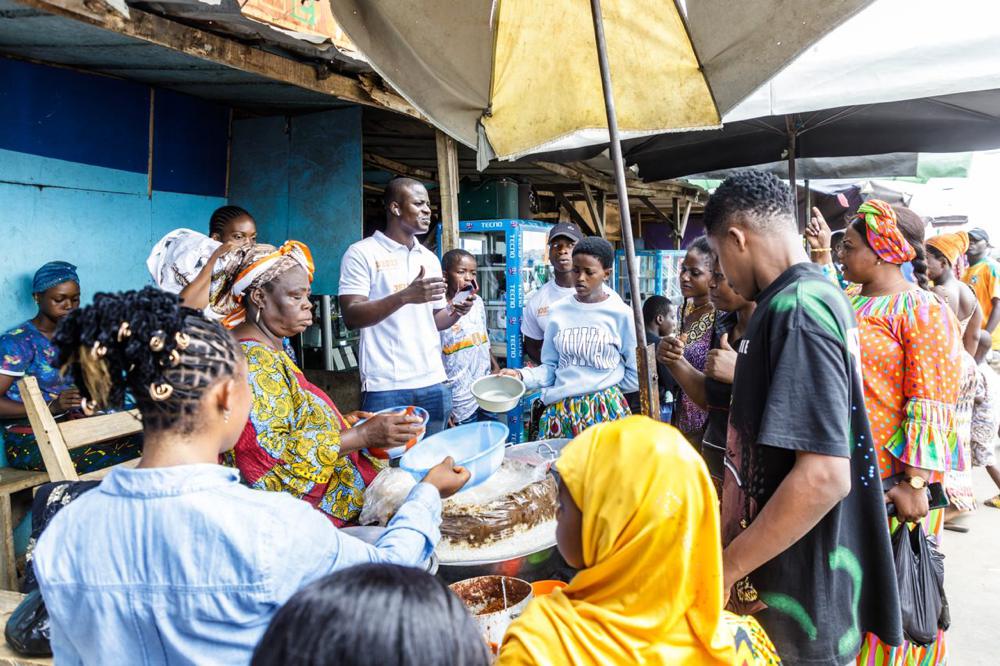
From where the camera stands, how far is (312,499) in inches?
85.4

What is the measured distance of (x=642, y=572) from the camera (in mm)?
1279

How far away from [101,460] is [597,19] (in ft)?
11.2

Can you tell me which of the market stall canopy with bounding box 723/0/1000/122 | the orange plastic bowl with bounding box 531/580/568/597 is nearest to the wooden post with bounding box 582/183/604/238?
the market stall canopy with bounding box 723/0/1000/122

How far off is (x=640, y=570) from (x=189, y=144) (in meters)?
5.22

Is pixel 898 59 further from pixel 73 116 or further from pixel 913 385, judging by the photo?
pixel 73 116

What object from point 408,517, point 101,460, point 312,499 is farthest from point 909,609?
point 101,460

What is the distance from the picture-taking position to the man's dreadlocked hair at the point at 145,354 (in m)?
1.20

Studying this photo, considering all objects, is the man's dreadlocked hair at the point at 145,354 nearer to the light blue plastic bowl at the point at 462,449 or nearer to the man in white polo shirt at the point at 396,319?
the light blue plastic bowl at the point at 462,449

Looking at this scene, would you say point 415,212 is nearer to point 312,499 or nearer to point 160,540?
point 312,499

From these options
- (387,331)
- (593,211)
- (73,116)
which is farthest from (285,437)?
(593,211)

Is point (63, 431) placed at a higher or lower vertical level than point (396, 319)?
lower

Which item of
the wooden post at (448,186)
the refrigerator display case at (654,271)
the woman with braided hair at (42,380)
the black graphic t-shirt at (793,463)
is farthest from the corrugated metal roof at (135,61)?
the refrigerator display case at (654,271)

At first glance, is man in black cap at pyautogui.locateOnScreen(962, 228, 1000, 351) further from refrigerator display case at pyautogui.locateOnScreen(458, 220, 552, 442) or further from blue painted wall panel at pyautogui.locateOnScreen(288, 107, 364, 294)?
blue painted wall panel at pyautogui.locateOnScreen(288, 107, 364, 294)

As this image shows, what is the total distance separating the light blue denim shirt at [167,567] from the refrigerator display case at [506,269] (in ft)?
18.0
